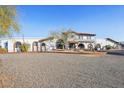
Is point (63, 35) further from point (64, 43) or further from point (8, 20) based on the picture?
point (8, 20)

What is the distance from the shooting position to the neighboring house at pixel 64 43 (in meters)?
32.7

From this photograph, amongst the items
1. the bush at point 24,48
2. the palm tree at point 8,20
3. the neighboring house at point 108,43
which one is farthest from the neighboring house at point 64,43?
the palm tree at point 8,20

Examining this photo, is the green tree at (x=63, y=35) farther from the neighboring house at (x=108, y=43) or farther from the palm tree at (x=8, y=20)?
the palm tree at (x=8, y=20)

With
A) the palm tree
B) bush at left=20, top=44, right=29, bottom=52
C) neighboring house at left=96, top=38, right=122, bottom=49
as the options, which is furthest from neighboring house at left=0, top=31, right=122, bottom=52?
the palm tree

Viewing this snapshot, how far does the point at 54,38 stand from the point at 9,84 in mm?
28576

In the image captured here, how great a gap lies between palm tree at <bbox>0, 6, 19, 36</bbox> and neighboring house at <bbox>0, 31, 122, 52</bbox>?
23601mm

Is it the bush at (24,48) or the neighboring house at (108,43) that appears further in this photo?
the neighboring house at (108,43)

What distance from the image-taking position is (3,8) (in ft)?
24.1

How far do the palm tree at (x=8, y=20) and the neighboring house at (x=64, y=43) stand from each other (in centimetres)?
2360

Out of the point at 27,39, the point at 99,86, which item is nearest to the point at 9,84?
the point at 99,86

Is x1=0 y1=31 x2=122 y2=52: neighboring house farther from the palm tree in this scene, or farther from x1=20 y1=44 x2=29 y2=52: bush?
the palm tree

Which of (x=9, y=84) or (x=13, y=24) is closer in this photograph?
(x=9, y=84)

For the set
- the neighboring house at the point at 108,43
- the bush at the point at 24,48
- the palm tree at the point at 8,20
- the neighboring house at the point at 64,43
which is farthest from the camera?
the neighboring house at the point at 108,43
